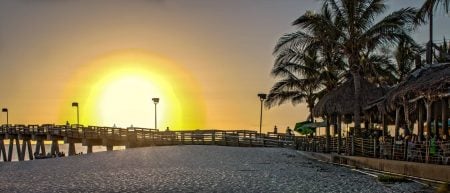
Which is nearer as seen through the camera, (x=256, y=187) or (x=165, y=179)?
(x=256, y=187)

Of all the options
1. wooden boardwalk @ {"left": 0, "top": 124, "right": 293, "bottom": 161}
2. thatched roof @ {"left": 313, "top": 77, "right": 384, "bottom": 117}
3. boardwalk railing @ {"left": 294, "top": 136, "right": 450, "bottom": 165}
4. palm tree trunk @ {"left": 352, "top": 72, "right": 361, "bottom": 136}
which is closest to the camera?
boardwalk railing @ {"left": 294, "top": 136, "right": 450, "bottom": 165}

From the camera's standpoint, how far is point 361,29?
2886cm

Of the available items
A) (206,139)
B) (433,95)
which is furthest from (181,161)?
(206,139)

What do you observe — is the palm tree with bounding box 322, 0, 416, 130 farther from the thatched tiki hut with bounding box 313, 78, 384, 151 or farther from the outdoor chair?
the outdoor chair

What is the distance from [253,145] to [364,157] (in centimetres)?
2047

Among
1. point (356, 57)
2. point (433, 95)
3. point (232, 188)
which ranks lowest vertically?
point (232, 188)

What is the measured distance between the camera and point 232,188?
54.5 feet

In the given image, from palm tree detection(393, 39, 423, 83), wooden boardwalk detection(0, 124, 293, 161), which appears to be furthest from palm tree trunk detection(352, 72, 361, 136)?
palm tree detection(393, 39, 423, 83)

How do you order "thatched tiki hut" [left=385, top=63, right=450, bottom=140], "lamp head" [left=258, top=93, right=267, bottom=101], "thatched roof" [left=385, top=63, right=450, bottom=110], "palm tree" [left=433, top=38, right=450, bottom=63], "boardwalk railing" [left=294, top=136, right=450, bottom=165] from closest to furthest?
1. "boardwalk railing" [left=294, top=136, right=450, bottom=165]
2. "thatched roof" [left=385, top=63, right=450, bottom=110]
3. "thatched tiki hut" [left=385, top=63, right=450, bottom=140]
4. "palm tree" [left=433, top=38, right=450, bottom=63]
5. "lamp head" [left=258, top=93, right=267, bottom=101]

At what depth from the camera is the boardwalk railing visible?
18545 mm

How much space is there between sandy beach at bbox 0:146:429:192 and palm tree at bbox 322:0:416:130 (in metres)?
5.75

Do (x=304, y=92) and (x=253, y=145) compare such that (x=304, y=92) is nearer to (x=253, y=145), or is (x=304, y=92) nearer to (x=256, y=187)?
(x=253, y=145)

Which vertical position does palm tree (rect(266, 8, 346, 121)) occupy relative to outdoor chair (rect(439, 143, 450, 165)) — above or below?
above

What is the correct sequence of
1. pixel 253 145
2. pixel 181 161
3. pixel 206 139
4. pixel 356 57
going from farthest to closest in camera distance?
pixel 206 139 < pixel 253 145 < pixel 356 57 < pixel 181 161
